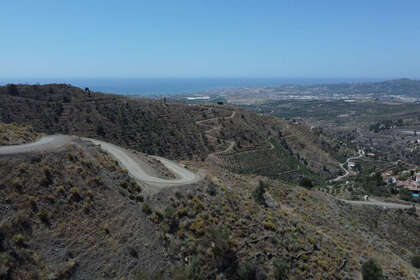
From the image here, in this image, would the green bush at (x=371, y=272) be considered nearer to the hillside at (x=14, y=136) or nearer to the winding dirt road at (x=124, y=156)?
the winding dirt road at (x=124, y=156)

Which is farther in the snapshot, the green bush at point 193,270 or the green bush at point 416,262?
the green bush at point 416,262

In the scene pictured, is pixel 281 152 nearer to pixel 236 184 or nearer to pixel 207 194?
pixel 236 184

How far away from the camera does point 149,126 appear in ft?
208

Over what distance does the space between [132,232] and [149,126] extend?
160 ft

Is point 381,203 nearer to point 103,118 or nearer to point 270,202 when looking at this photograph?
point 270,202

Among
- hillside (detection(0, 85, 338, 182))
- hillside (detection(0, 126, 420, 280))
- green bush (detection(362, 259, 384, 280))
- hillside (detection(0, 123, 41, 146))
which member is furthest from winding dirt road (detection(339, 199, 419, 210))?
hillside (detection(0, 123, 41, 146))

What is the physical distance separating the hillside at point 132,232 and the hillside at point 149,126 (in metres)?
34.9

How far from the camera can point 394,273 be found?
2283 centimetres

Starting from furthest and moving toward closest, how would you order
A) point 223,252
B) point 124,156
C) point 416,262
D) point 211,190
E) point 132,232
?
point 124,156
point 416,262
point 211,190
point 223,252
point 132,232

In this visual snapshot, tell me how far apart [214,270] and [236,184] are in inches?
732

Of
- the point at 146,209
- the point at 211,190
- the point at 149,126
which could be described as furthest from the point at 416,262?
the point at 149,126

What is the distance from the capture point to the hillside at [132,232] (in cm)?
1366

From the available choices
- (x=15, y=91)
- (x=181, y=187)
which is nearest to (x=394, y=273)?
(x=181, y=187)

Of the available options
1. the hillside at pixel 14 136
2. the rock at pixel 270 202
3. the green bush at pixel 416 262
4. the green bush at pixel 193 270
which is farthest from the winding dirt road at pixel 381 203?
the hillside at pixel 14 136
